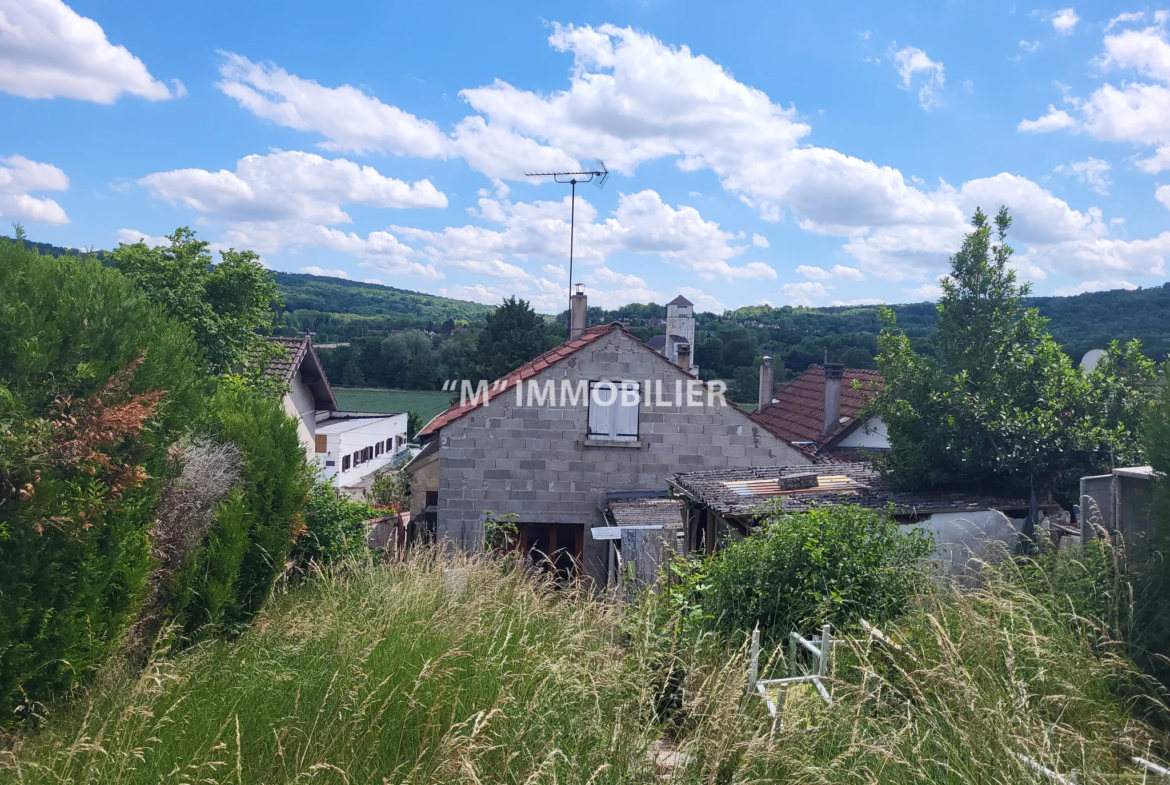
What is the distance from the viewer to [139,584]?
4.48 metres

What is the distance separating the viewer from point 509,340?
41.2 meters

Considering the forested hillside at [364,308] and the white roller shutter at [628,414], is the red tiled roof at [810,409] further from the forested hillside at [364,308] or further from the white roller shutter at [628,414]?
the forested hillside at [364,308]

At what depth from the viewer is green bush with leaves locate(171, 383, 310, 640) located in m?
5.41

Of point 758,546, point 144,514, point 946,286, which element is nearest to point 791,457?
point 946,286

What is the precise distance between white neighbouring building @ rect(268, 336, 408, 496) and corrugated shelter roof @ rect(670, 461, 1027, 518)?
5.18 meters

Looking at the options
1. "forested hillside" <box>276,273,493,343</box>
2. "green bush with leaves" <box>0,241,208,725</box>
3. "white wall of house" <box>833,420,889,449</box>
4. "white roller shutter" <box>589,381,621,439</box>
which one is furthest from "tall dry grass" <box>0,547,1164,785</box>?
"forested hillside" <box>276,273,493,343</box>

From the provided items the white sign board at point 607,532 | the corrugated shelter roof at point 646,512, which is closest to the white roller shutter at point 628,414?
the corrugated shelter roof at point 646,512

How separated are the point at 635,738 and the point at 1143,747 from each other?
2.26 m

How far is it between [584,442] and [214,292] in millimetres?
6520

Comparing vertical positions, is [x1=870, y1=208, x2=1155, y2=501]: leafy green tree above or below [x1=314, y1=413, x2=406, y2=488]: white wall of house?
above

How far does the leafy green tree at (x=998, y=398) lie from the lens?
8797 mm

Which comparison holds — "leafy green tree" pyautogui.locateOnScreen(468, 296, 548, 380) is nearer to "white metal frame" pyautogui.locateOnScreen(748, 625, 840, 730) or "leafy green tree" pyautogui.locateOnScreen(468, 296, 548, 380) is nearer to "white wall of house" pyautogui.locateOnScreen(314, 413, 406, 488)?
"white wall of house" pyautogui.locateOnScreen(314, 413, 406, 488)

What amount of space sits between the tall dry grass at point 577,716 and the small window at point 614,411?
30.3 feet

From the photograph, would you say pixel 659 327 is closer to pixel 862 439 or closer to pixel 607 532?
pixel 862 439
